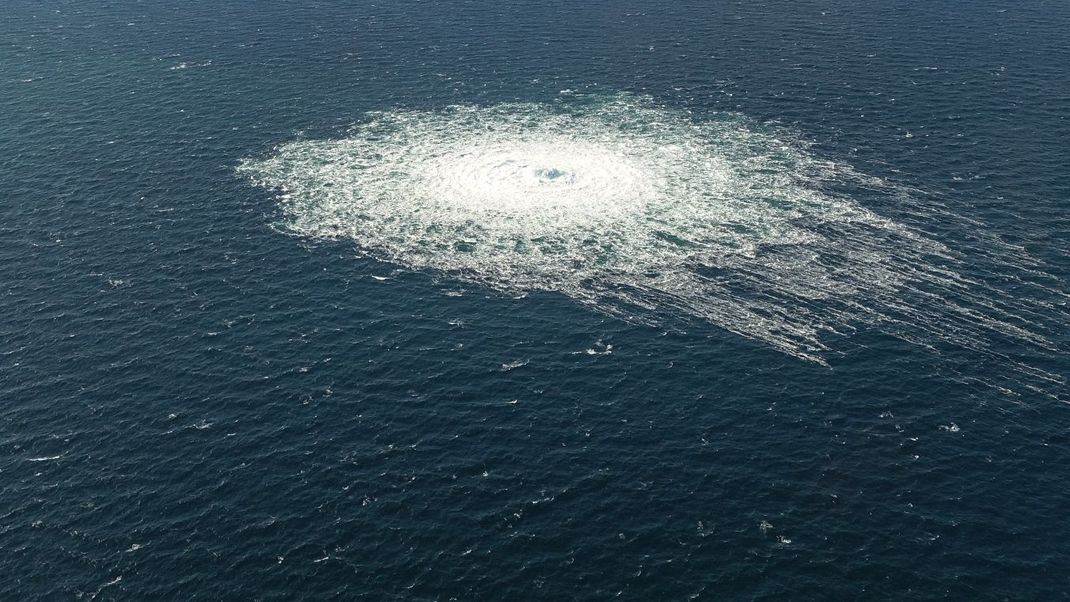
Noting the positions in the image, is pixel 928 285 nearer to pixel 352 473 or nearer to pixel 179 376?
pixel 352 473

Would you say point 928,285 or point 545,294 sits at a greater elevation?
point 928,285

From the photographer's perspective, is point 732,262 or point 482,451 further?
point 732,262

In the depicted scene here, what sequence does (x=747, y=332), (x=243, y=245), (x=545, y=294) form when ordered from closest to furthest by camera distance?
(x=747, y=332) → (x=545, y=294) → (x=243, y=245)

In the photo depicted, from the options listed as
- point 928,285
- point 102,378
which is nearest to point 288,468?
point 102,378

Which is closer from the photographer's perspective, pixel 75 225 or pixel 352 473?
pixel 352 473

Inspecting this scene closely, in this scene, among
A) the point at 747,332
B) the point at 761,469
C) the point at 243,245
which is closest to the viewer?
the point at 761,469

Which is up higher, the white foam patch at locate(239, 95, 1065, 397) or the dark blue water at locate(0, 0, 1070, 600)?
the white foam patch at locate(239, 95, 1065, 397)

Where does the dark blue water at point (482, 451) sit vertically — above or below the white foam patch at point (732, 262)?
below

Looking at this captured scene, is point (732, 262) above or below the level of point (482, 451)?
above

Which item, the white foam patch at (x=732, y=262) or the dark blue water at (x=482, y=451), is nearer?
the dark blue water at (x=482, y=451)

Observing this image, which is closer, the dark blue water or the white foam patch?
the dark blue water

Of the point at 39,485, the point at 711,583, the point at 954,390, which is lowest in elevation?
the point at 39,485
